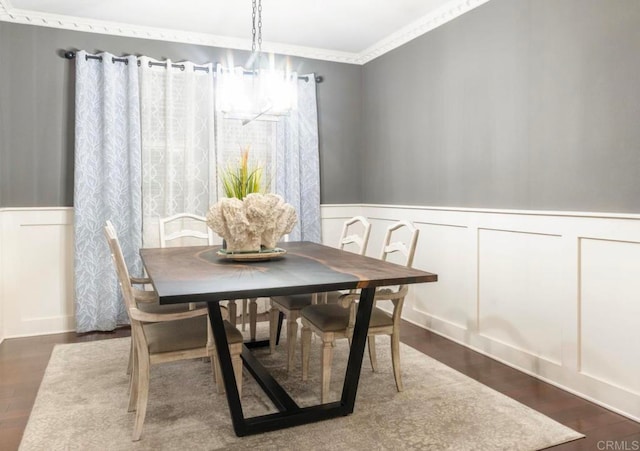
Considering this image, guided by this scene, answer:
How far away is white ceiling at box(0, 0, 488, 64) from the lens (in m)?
3.57

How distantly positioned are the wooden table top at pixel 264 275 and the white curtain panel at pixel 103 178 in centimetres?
120

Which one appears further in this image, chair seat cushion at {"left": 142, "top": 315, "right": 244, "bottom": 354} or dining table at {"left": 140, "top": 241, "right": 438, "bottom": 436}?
chair seat cushion at {"left": 142, "top": 315, "right": 244, "bottom": 354}

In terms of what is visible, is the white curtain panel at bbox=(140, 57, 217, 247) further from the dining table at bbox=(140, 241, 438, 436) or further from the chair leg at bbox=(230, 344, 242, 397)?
the chair leg at bbox=(230, 344, 242, 397)

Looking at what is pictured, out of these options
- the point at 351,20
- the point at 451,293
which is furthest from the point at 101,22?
the point at 451,293

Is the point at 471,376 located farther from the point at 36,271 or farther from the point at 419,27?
the point at 36,271

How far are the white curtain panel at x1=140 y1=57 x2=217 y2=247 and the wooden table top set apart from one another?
127cm

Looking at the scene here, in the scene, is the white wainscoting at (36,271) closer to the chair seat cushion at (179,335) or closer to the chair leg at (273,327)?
the chair leg at (273,327)

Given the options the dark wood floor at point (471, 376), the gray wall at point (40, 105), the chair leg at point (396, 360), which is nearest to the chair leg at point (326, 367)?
the chair leg at point (396, 360)

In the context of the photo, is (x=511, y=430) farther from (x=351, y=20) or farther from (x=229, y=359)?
(x=351, y=20)

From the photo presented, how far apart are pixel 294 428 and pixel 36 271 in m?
2.77

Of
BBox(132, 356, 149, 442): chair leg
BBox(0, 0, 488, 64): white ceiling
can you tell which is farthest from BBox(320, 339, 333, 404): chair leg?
BBox(0, 0, 488, 64): white ceiling

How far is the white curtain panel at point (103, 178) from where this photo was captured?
384cm

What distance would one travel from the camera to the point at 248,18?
3863 mm

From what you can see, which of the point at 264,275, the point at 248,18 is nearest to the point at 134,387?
the point at 264,275
